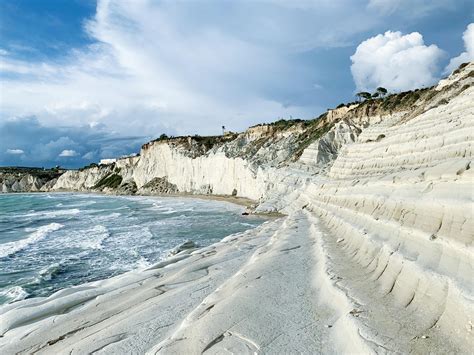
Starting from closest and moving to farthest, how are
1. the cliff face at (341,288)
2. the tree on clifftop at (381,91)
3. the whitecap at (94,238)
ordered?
the cliff face at (341,288) → the whitecap at (94,238) → the tree on clifftop at (381,91)

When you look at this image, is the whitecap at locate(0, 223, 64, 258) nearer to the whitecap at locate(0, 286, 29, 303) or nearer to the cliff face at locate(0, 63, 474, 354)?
the whitecap at locate(0, 286, 29, 303)

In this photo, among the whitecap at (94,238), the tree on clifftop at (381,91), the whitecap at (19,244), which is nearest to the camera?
the whitecap at (19,244)

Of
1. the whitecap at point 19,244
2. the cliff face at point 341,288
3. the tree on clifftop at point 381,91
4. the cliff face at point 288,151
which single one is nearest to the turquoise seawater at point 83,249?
the whitecap at point 19,244

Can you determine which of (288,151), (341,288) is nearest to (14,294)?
(341,288)

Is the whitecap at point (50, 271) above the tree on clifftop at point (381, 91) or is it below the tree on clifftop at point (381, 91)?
below

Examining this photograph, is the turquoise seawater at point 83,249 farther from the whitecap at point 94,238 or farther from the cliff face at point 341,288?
the cliff face at point 341,288

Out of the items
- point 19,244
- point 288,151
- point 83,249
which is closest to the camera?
point 83,249

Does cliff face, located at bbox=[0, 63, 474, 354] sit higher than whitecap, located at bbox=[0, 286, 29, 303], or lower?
higher

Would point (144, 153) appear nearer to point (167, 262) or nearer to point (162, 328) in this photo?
point (167, 262)

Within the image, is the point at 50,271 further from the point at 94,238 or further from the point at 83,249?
the point at 94,238

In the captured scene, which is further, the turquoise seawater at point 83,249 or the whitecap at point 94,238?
the whitecap at point 94,238

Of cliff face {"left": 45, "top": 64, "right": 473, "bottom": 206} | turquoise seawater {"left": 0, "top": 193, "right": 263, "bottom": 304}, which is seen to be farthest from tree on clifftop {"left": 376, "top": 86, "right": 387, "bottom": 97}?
turquoise seawater {"left": 0, "top": 193, "right": 263, "bottom": 304}

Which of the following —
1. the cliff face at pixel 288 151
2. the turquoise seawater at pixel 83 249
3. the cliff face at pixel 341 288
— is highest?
the cliff face at pixel 288 151

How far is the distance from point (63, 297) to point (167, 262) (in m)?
4.27
